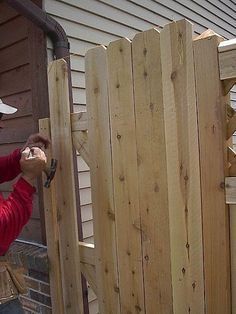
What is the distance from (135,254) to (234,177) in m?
0.68

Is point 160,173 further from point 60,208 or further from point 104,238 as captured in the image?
point 60,208

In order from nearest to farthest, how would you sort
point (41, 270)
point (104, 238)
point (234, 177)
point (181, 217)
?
point (234, 177), point (181, 217), point (104, 238), point (41, 270)

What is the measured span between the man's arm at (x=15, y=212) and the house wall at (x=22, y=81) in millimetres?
1091

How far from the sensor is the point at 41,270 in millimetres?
2439

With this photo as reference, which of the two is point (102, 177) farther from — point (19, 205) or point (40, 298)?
point (40, 298)

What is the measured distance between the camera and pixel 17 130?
297 cm

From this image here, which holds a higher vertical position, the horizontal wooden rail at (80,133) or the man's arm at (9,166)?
the horizontal wooden rail at (80,133)

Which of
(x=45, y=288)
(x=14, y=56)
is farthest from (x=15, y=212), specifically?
(x=14, y=56)

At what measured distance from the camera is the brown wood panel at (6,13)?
9.70ft

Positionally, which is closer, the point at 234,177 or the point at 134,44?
the point at 234,177

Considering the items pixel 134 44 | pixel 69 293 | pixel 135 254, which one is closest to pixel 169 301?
pixel 135 254

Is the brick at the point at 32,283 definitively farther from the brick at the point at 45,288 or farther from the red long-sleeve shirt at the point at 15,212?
the red long-sleeve shirt at the point at 15,212

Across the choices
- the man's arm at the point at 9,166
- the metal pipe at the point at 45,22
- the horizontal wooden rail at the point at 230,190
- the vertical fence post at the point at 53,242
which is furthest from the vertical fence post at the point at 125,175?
the metal pipe at the point at 45,22

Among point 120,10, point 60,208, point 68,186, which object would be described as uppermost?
point 120,10
